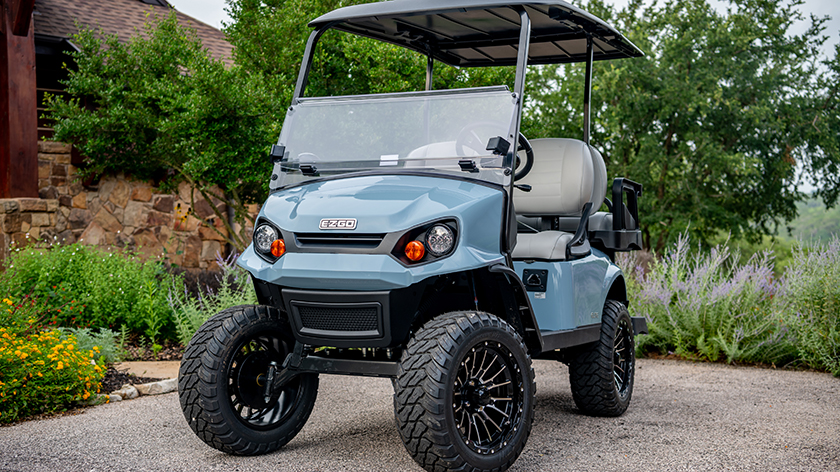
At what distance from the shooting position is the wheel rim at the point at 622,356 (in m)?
4.99

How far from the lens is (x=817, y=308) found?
21.7 ft

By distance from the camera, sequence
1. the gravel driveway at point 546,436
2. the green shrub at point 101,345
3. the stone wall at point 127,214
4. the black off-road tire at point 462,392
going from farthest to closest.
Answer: the stone wall at point 127,214, the green shrub at point 101,345, the gravel driveway at point 546,436, the black off-road tire at point 462,392

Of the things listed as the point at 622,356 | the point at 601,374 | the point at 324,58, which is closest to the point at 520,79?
the point at 601,374

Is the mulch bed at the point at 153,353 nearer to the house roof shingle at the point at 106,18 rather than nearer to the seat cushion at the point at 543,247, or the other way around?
the seat cushion at the point at 543,247

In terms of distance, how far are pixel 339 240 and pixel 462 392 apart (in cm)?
85

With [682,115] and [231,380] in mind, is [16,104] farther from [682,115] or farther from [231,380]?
[682,115]

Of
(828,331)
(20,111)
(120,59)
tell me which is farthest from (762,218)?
(20,111)

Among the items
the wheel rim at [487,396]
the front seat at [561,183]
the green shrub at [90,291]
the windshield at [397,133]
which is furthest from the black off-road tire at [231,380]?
the green shrub at [90,291]

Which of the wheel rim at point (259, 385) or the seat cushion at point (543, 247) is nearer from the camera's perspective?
the wheel rim at point (259, 385)

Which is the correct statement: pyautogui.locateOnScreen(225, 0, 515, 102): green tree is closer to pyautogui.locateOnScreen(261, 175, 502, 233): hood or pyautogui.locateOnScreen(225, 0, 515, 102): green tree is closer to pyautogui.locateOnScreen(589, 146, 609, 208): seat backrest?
pyautogui.locateOnScreen(589, 146, 609, 208): seat backrest

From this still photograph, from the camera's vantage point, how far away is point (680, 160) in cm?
1602

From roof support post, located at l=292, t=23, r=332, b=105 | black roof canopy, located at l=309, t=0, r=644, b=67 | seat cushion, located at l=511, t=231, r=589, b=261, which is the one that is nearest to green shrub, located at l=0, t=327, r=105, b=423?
roof support post, located at l=292, t=23, r=332, b=105

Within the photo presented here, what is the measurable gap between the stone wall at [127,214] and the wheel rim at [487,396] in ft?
25.3

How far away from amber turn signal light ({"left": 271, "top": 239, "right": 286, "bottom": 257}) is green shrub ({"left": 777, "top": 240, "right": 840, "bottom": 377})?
5.14 metres
